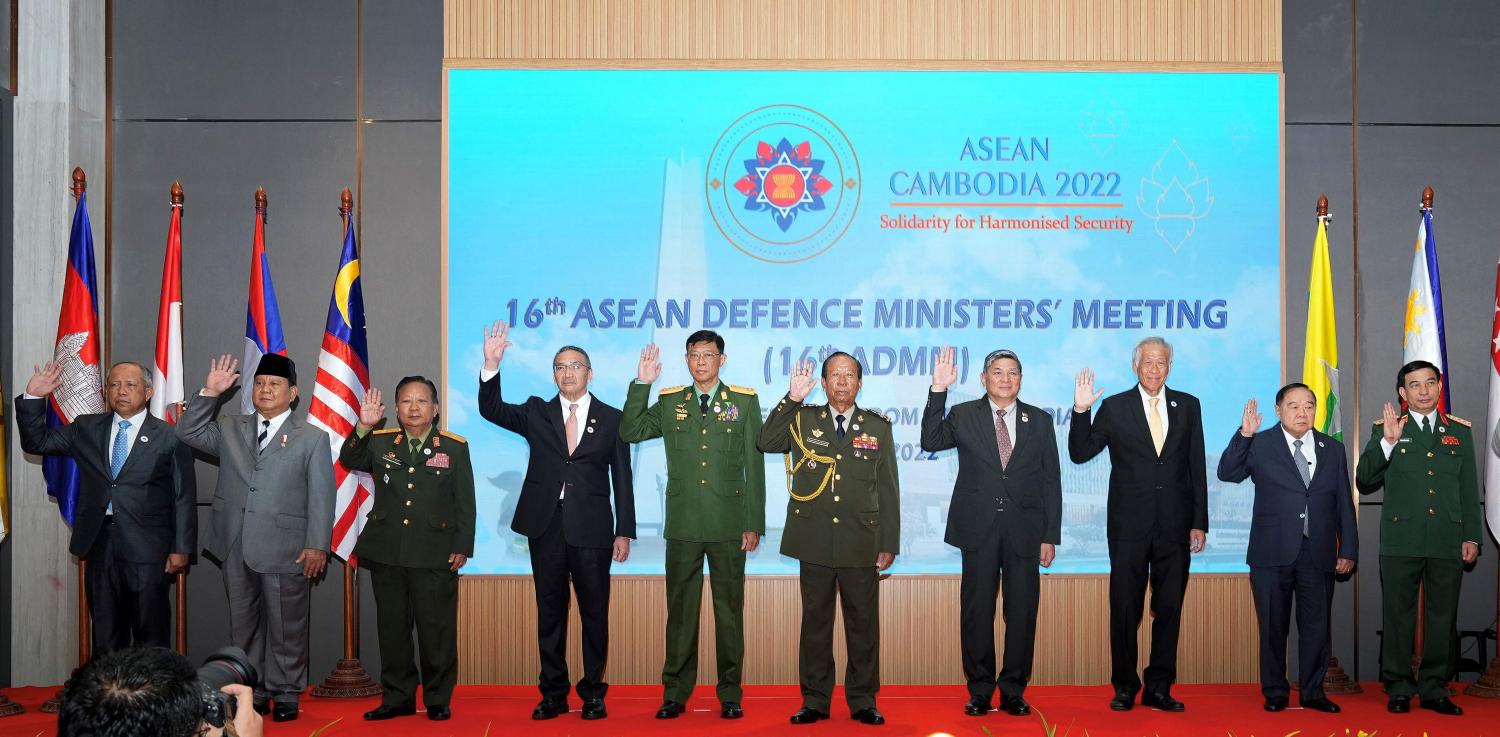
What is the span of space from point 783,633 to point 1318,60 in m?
3.63

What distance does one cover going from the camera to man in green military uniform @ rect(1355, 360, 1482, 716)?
4.76 meters

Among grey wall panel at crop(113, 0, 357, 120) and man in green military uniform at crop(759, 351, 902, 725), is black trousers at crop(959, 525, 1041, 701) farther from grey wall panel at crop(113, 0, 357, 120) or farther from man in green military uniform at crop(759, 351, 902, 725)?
grey wall panel at crop(113, 0, 357, 120)

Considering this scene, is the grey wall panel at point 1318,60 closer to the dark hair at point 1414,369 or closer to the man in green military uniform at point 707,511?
the dark hair at point 1414,369

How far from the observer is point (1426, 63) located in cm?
555

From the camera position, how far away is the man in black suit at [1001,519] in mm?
4629

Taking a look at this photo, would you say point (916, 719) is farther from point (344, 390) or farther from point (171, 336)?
point (171, 336)

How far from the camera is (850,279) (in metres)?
5.35

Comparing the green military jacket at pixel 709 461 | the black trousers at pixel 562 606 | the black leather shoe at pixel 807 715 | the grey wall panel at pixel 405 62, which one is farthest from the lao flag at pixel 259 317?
the black leather shoe at pixel 807 715

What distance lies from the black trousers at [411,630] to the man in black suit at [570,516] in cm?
37

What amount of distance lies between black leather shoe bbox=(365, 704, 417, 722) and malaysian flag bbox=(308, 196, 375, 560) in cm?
70

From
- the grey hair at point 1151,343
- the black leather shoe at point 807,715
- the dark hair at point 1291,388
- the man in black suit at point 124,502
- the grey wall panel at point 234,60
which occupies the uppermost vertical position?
the grey wall panel at point 234,60

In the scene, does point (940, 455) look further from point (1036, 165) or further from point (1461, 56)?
point (1461, 56)

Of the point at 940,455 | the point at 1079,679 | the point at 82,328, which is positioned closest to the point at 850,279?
the point at 940,455

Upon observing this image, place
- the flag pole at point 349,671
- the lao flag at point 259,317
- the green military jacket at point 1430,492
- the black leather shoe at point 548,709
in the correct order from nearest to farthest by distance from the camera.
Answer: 1. the black leather shoe at point 548,709
2. the green military jacket at point 1430,492
3. the flag pole at point 349,671
4. the lao flag at point 259,317
